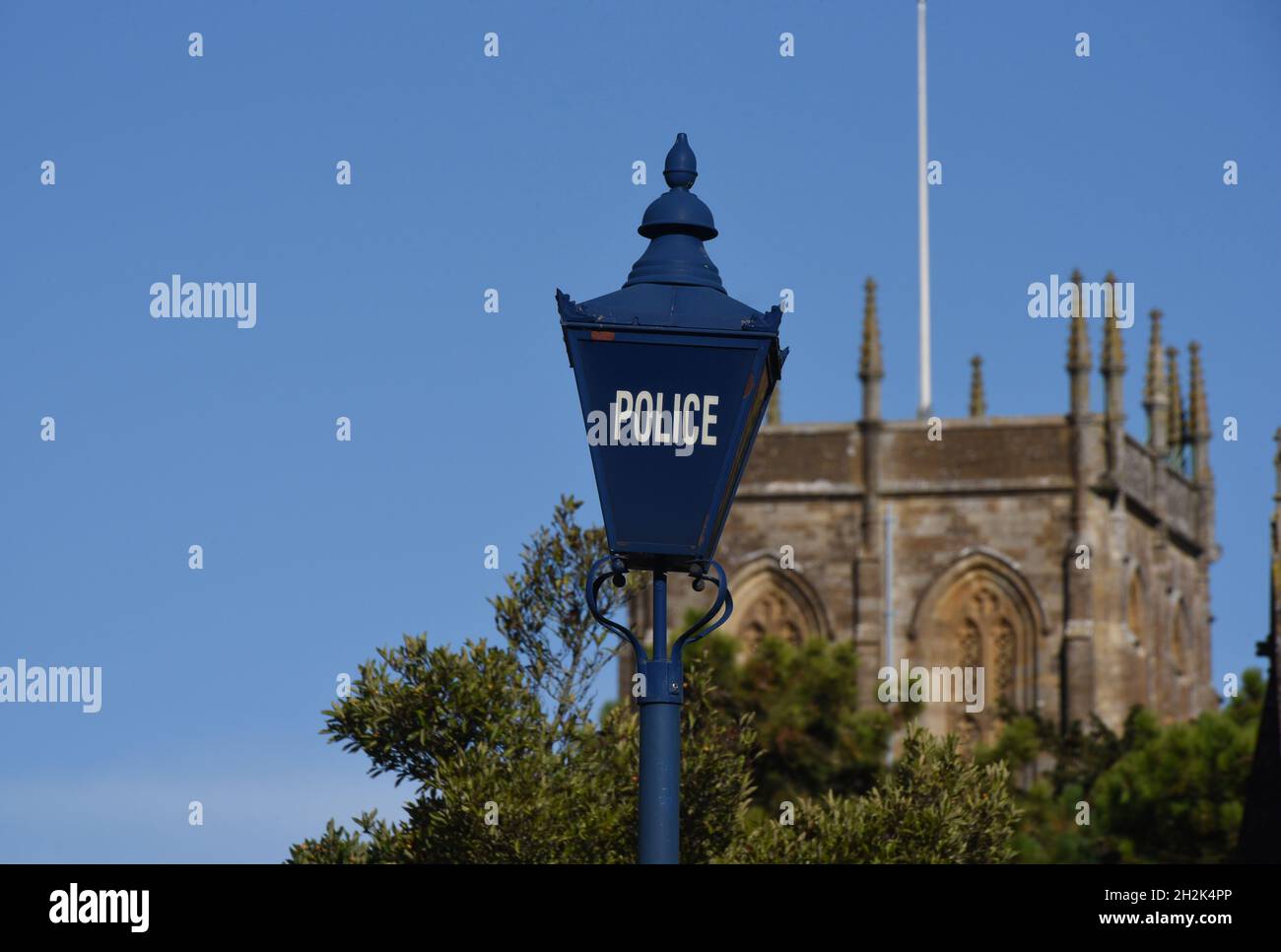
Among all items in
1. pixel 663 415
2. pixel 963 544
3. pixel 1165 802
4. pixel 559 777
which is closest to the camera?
pixel 663 415

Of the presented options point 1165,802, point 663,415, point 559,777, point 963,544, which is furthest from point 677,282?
point 963,544

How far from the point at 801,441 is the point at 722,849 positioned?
46.7 metres

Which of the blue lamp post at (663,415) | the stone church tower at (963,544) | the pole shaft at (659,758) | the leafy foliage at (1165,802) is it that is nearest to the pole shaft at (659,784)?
the pole shaft at (659,758)

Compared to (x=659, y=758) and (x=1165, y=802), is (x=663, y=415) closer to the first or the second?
(x=659, y=758)

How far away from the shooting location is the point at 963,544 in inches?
2506

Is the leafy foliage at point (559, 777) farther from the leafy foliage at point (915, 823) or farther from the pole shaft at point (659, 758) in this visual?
the pole shaft at point (659, 758)

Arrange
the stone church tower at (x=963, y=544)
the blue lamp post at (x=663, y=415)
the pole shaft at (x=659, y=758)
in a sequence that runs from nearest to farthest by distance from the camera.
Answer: the pole shaft at (x=659, y=758), the blue lamp post at (x=663, y=415), the stone church tower at (x=963, y=544)

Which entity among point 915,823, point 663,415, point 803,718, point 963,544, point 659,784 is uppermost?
point 963,544

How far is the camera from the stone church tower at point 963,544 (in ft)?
207

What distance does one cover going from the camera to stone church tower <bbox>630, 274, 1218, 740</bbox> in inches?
2479
